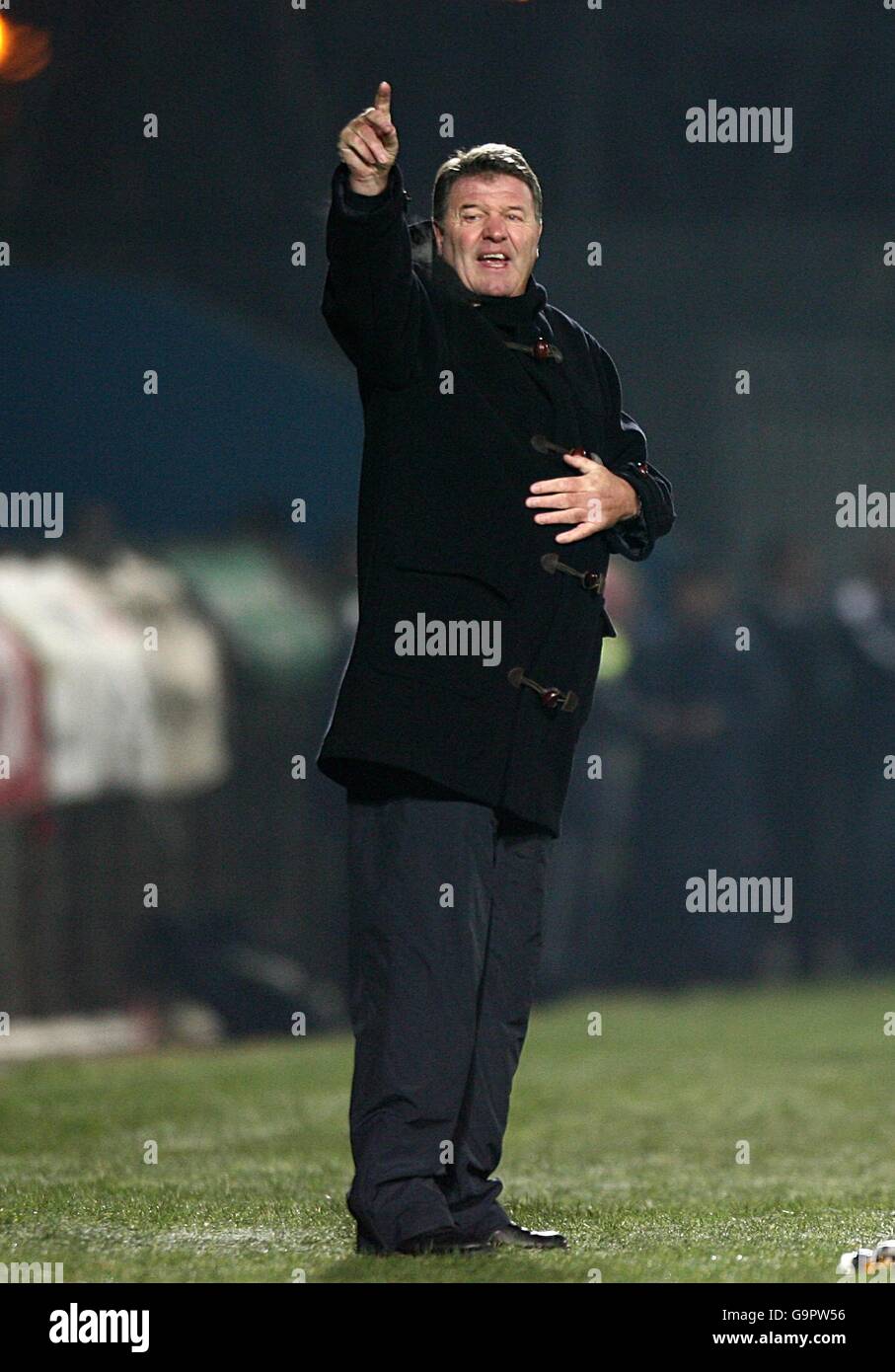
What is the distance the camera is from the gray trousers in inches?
160

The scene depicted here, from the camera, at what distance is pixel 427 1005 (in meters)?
4.10

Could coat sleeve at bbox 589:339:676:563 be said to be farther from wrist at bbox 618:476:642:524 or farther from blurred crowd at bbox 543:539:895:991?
blurred crowd at bbox 543:539:895:991

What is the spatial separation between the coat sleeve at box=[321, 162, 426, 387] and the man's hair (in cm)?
23

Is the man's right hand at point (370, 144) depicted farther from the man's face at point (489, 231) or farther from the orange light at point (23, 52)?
the orange light at point (23, 52)

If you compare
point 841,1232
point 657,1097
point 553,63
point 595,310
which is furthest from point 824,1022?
point 841,1232

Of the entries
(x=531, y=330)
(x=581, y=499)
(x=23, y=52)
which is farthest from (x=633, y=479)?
(x=23, y=52)

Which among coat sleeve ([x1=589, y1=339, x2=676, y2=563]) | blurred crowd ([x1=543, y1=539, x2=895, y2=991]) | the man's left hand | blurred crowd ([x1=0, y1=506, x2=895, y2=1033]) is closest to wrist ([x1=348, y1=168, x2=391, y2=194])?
the man's left hand

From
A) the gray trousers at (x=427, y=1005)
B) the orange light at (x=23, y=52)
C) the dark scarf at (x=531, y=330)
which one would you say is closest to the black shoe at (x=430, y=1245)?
the gray trousers at (x=427, y=1005)

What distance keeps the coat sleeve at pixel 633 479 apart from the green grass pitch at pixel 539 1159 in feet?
4.01

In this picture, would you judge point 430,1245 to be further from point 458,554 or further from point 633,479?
point 633,479

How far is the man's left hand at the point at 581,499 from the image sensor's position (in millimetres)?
4242

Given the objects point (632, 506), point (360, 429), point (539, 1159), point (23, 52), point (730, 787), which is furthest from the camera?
point (730, 787)

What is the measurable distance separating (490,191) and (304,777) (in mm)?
6962
